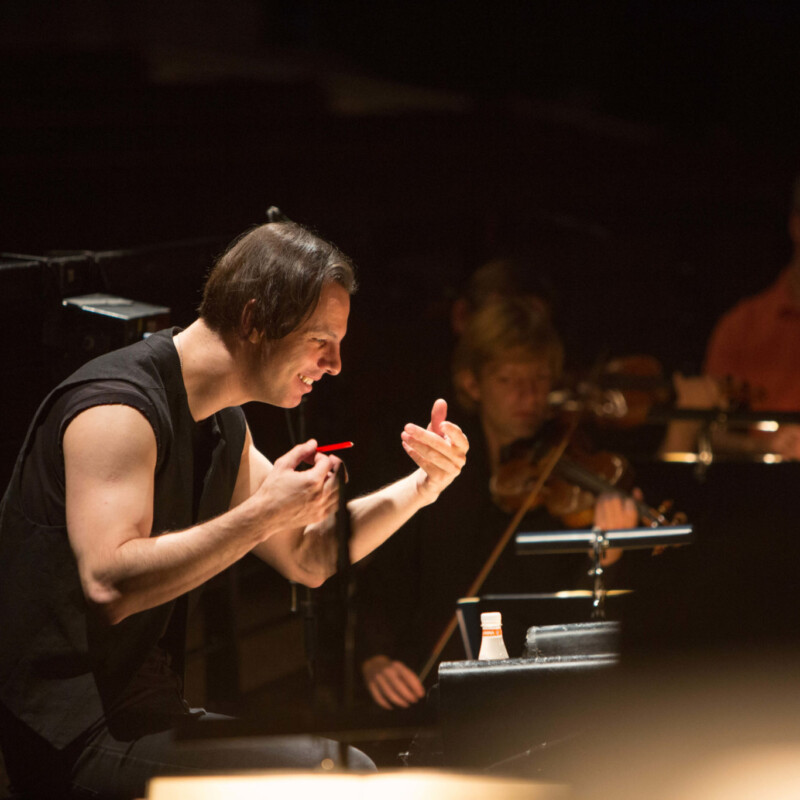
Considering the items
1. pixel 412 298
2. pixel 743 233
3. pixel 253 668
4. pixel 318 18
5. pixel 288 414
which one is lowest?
pixel 253 668

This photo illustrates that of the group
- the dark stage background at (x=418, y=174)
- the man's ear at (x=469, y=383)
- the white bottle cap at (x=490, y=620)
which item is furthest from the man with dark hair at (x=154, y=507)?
the man's ear at (x=469, y=383)

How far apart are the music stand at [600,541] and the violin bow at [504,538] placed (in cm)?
52

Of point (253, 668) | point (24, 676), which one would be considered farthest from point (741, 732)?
point (253, 668)

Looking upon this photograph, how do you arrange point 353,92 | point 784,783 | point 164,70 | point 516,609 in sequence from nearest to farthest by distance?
point 784,783, point 516,609, point 164,70, point 353,92

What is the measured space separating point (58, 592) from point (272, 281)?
705mm

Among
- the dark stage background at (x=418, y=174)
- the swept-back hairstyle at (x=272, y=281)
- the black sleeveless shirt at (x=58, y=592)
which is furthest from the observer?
the dark stage background at (x=418, y=174)

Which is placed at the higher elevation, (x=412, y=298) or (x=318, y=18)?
(x=318, y=18)

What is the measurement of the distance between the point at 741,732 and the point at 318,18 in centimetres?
497

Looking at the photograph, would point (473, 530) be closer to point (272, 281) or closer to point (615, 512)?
point (615, 512)

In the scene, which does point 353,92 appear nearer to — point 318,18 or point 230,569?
point 318,18

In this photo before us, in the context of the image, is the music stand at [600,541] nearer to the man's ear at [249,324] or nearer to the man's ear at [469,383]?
the man's ear at [249,324]

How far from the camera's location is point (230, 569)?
2.71 meters

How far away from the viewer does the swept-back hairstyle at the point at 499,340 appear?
3162 mm

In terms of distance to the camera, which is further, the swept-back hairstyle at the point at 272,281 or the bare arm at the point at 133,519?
the swept-back hairstyle at the point at 272,281
